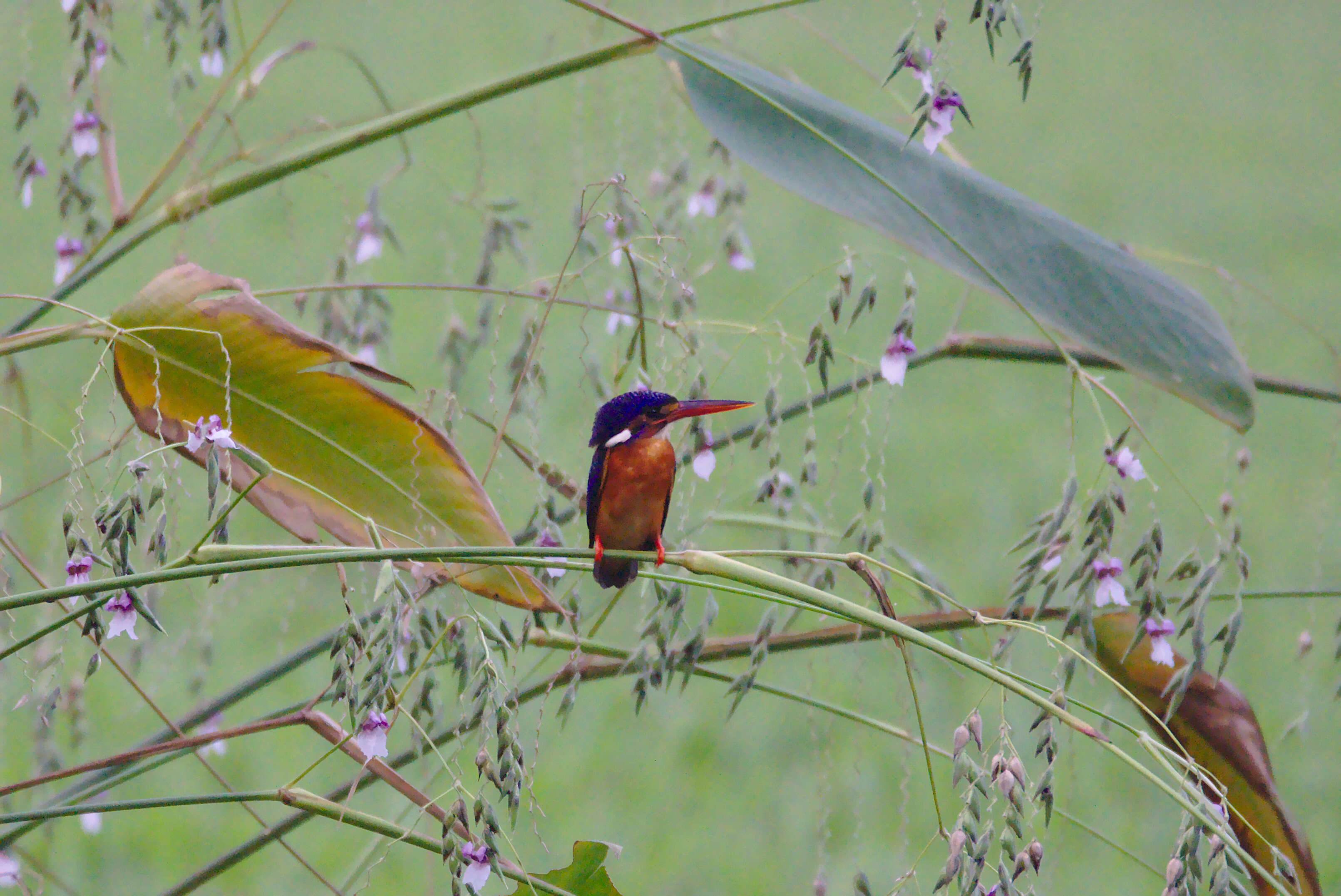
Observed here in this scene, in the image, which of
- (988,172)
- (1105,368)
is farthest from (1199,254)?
(1105,368)

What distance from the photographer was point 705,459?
4.44ft

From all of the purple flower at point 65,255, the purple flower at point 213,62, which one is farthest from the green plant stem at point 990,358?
the purple flower at point 65,255

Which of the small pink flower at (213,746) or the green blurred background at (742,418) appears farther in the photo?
the green blurred background at (742,418)

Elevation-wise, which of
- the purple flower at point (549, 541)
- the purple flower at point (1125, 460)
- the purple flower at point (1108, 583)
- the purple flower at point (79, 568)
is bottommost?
the purple flower at point (549, 541)

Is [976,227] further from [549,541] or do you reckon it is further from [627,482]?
[627,482]

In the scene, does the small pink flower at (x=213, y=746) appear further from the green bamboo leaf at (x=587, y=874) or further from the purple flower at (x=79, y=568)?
the green bamboo leaf at (x=587, y=874)

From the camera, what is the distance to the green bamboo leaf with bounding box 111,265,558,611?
1.11 metres

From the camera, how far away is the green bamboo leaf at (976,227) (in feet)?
3.73

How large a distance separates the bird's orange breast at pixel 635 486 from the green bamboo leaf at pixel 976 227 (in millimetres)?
552

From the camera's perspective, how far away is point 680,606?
129 centimetres

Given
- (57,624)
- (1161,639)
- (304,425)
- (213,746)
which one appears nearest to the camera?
(57,624)

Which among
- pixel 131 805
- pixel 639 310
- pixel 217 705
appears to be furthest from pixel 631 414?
pixel 131 805

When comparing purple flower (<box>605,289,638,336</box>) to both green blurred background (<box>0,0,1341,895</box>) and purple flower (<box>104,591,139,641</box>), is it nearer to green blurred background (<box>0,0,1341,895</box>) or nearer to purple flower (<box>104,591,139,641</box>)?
green blurred background (<box>0,0,1341,895</box>)

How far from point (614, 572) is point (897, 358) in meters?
0.62
